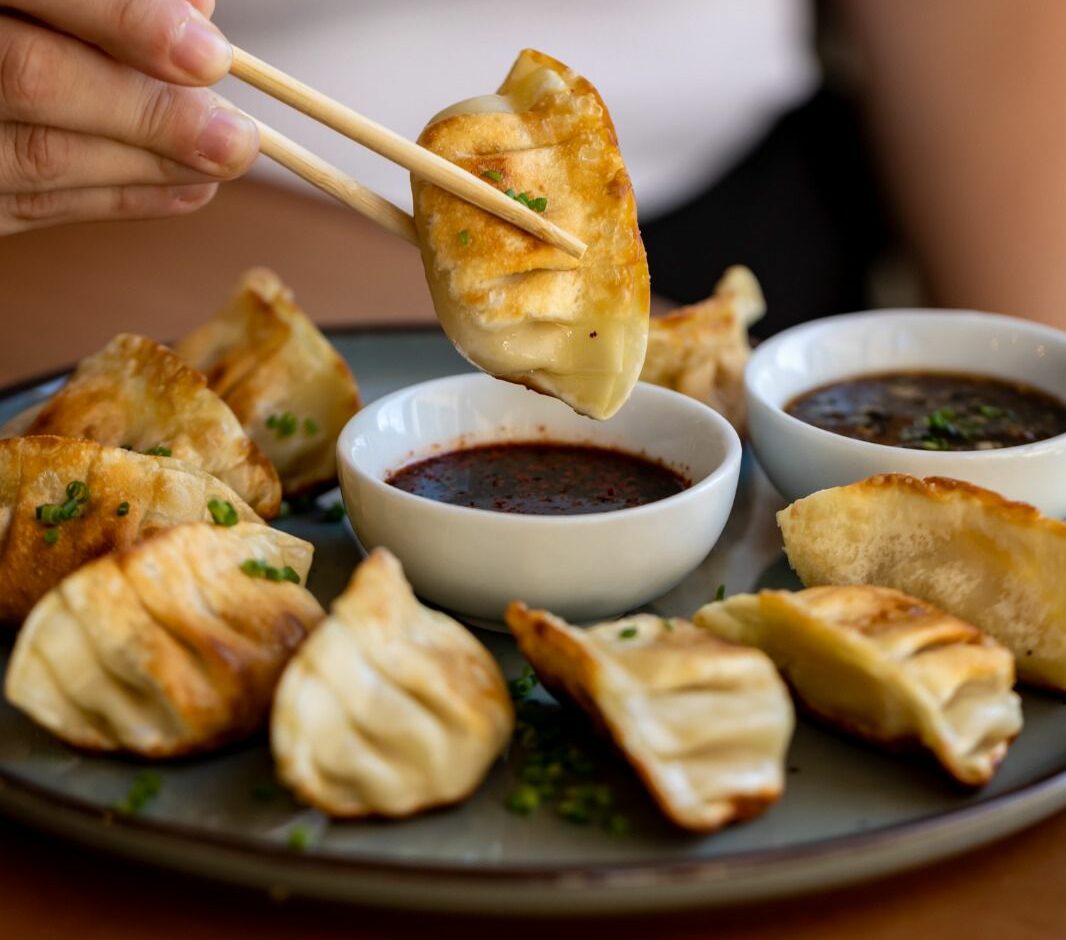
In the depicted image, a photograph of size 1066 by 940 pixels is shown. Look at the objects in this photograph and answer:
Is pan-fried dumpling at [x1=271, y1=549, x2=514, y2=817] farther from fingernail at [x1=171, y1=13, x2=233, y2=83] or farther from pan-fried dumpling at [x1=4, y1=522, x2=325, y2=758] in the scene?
fingernail at [x1=171, y1=13, x2=233, y2=83]

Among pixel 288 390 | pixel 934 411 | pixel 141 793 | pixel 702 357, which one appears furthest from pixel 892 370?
pixel 141 793

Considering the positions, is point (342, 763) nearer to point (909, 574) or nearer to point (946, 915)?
point (946, 915)

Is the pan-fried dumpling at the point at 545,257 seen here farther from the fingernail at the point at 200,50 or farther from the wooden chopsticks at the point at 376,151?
the fingernail at the point at 200,50

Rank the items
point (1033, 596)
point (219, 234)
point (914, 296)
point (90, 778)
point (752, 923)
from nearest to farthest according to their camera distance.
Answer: point (752, 923)
point (90, 778)
point (1033, 596)
point (219, 234)
point (914, 296)

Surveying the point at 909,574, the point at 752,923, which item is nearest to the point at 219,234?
the point at 909,574

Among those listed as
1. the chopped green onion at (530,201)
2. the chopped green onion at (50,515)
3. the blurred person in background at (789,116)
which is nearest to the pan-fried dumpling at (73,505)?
the chopped green onion at (50,515)
